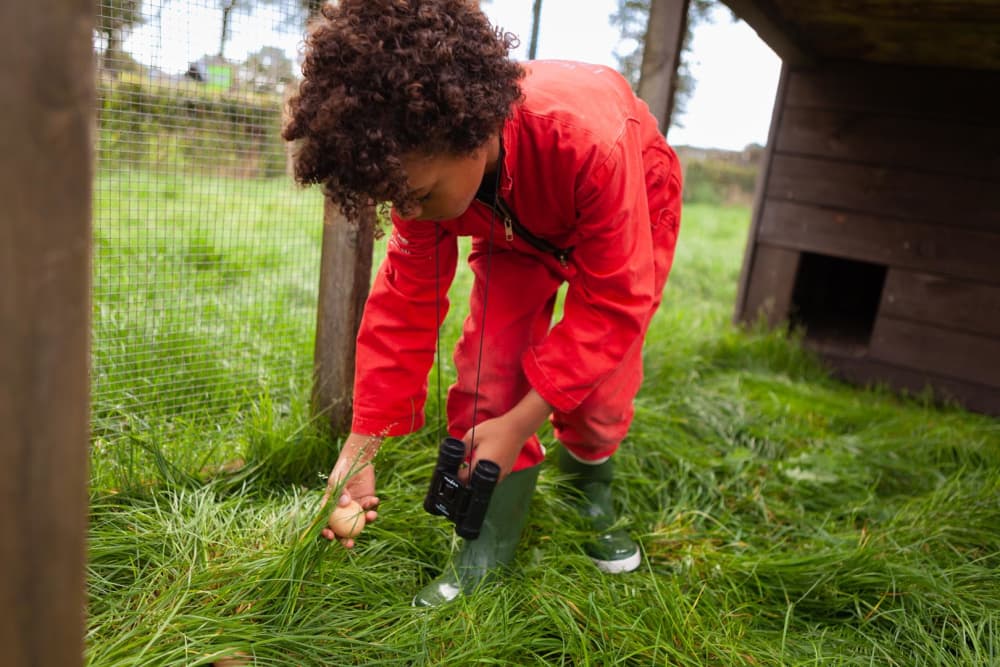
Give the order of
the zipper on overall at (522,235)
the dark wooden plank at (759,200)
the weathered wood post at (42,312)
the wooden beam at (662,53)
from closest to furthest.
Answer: the weathered wood post at (42,312)
the zipper on overall at (522,235)
the wooden beam at (662,53)
the dark wooden plank at (759,200)

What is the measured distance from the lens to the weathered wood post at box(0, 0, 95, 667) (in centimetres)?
55

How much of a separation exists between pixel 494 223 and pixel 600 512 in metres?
0.89

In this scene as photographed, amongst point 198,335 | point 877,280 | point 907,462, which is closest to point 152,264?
point 198,335

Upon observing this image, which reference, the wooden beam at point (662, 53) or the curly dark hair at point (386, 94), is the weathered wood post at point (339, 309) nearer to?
the curly dark hair at point (386, 94)

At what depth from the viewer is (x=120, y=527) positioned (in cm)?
164

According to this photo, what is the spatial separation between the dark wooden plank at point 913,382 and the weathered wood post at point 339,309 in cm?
266

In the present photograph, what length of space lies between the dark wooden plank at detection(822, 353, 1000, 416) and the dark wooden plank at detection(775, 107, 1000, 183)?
0.94m

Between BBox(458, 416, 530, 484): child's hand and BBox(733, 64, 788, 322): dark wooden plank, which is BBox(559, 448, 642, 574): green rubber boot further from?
BBox(733, 64, 788, 322): dark wooden plank

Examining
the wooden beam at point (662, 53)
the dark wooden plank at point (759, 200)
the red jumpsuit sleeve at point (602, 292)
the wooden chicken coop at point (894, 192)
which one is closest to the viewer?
the red jumpsuit sleeve at point (602, 292)

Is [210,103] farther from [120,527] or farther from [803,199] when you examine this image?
[803,199]

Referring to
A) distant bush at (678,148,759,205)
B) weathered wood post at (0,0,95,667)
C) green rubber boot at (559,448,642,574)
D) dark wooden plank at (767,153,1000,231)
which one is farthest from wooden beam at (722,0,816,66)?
distant bush at (678,148,759,205)

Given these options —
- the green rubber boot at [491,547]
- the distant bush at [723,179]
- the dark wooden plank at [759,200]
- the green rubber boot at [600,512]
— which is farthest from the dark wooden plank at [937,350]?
the distant bush at [723,179]

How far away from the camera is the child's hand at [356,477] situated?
1.55 m

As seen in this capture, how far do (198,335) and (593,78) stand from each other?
57.7 inches
